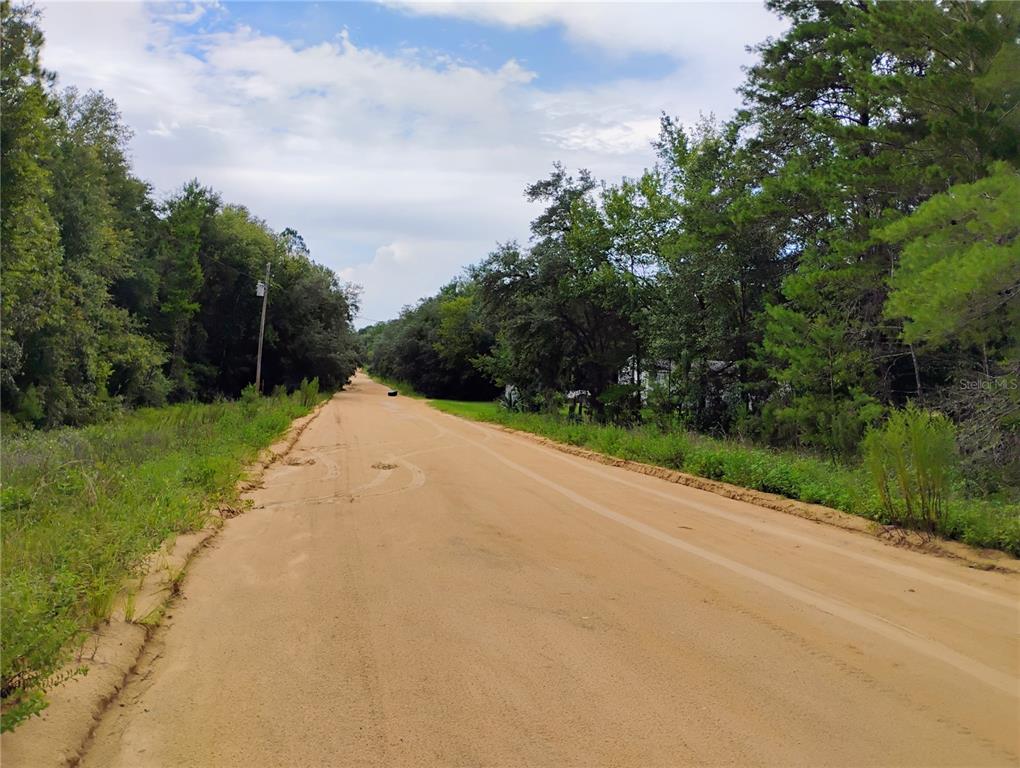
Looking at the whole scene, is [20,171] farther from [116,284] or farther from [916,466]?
[116,284]

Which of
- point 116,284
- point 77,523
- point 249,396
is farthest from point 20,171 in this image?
point 116,284

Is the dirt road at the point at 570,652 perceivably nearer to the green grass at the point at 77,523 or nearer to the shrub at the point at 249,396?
the green grass at the point at 77,523

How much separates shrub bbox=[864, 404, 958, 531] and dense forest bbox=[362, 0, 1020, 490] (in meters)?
2.68

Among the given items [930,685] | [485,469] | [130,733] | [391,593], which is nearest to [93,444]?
[485,469]

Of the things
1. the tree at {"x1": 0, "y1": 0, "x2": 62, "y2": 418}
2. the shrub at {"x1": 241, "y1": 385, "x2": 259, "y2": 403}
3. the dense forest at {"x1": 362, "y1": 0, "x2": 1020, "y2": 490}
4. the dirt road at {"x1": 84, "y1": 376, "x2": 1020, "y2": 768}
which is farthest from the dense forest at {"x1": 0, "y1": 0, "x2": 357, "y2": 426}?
the dense forest at {"x1": 362, "y1": 0, "x2": 1020, "y2": 490}

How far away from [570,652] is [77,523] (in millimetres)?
4869

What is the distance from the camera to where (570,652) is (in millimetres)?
4980

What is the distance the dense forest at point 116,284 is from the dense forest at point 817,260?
1694cm

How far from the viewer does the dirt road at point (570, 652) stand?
3783mm

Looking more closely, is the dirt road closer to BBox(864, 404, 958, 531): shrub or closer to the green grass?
the green grass

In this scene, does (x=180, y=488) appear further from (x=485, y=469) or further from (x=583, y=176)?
(x=583, y=176)

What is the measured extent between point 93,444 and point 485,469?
776 cm

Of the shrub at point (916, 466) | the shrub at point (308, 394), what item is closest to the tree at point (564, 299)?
the shrub at point (308, 394)

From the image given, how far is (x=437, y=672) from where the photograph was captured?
4645mm
